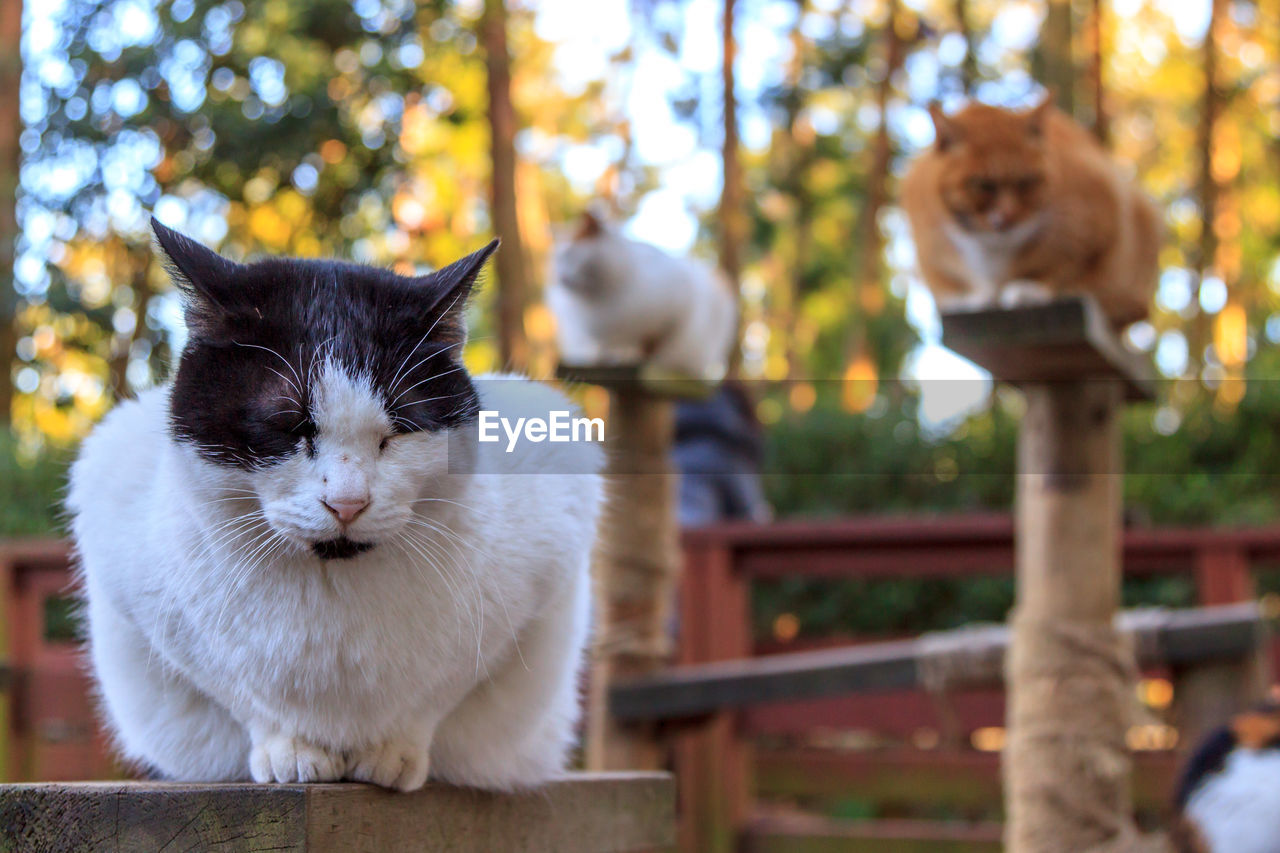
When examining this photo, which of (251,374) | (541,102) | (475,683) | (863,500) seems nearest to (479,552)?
(475,683)

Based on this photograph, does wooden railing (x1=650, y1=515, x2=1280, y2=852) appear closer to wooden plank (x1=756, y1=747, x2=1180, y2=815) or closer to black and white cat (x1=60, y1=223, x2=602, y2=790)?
wooden plank (x1=756, y1=747, x2=1180, y2=815)

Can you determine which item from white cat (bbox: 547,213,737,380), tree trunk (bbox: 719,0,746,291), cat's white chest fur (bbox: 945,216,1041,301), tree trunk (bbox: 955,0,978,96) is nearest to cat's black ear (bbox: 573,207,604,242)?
white cat (bbox: 547,213,737,380)

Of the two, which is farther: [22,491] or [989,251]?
[22,491]

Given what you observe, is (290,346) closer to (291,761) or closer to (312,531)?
(312,531)

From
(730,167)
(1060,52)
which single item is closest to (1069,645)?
(1060,52)

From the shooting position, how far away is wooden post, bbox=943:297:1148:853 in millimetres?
2416

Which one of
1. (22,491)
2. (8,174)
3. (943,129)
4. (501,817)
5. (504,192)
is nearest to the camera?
(501,817)

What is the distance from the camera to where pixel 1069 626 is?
245cm

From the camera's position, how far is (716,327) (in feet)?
14.7

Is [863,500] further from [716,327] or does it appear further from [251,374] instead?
[251,374]

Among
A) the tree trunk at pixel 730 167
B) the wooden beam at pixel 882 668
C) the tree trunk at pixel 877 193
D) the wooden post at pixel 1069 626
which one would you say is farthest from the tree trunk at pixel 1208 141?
the wooden post at pixel 1069 626

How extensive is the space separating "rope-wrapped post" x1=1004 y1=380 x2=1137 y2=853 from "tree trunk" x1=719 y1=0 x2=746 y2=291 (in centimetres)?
533

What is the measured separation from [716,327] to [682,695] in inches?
70.8

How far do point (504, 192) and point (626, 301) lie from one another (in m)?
2.99
